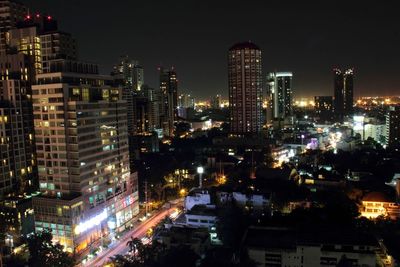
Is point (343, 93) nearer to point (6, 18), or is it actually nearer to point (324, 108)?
point (324, 108)

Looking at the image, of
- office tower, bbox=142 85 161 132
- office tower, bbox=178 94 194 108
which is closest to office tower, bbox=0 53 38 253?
office tower, bbox=142 85 161 132

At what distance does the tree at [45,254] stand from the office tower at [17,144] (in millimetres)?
4780

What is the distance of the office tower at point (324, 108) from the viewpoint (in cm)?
9819

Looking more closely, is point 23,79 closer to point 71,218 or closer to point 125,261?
point 71,218

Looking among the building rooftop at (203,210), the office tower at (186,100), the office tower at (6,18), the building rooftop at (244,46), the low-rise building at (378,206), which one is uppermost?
the building rooftop at (244,46)

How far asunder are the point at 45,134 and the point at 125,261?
985 centimetres

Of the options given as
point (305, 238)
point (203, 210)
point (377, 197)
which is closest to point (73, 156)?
point (203, 210)

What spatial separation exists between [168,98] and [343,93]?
4611 centimetres

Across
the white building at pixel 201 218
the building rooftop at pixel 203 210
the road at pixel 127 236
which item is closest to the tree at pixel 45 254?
the road at pixel 127 236

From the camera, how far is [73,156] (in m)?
22.3

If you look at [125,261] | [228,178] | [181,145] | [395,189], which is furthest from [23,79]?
[181,145]

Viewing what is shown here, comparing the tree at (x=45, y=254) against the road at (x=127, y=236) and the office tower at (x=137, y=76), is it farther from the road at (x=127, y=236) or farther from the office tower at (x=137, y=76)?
the office tower at (x=137, y=76)

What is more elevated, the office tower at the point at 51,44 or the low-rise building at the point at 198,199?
the office tower at the point at 51,44

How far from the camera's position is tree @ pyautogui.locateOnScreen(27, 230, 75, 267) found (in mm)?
17797
